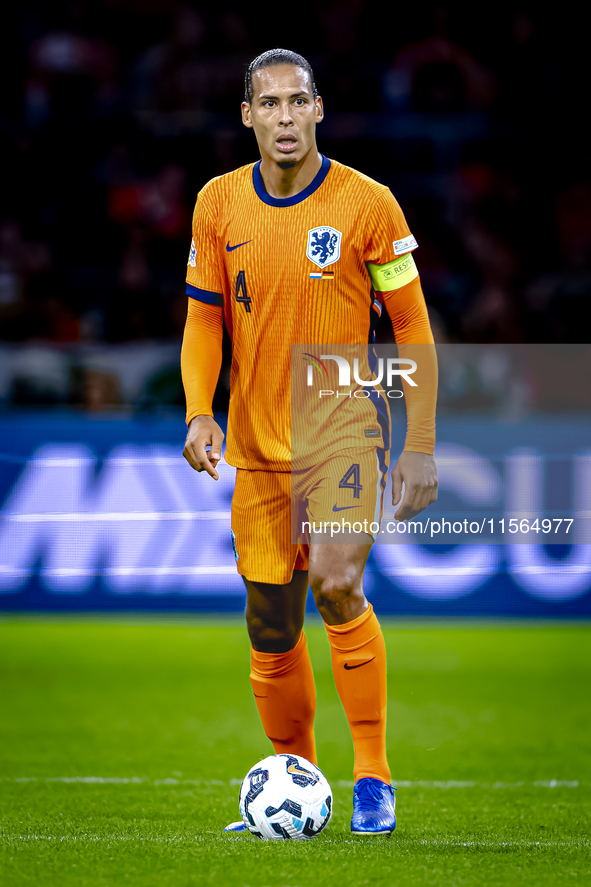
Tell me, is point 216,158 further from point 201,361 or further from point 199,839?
point 199,839

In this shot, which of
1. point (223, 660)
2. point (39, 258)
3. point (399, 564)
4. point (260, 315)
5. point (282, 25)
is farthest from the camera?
point (282, 25)

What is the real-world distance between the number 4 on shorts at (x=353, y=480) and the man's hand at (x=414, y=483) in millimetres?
99

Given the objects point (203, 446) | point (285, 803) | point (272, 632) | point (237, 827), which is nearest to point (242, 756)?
point (237, 827)

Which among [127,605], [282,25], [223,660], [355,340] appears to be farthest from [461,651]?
[282,25]

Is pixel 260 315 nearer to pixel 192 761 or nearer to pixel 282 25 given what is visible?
pixel 192 761

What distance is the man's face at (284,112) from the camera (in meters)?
3.20

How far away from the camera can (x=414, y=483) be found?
124 inches

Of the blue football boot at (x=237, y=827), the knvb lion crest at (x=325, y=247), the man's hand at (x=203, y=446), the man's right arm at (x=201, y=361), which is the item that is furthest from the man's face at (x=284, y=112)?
the blue football boot at (x=237, y=827)

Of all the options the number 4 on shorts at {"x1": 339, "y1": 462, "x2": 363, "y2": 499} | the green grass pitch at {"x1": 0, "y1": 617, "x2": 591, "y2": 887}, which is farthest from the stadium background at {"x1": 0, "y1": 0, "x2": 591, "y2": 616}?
the number 4 on shorts at {"x1": 339, "y1": 462, "x2": 363, "y2": 499}

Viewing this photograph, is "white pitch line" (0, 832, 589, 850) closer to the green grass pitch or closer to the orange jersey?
the green grass pitch

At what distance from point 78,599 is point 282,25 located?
5.36 metres

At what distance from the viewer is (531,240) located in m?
8.73

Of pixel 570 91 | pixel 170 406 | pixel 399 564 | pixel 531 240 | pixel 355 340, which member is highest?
pixel 570 91

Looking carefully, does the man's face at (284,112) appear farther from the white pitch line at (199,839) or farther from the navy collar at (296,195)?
the white pitch line at (199,839)
